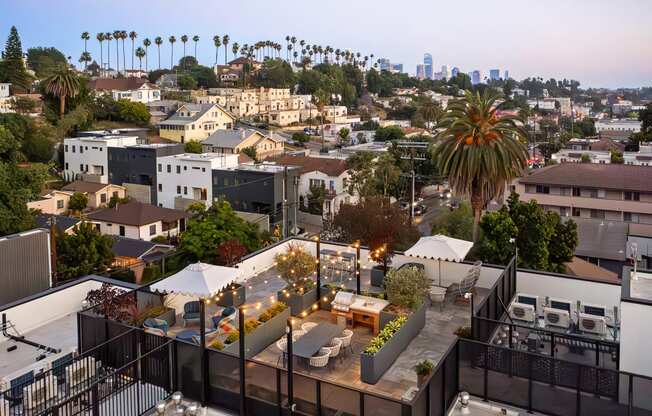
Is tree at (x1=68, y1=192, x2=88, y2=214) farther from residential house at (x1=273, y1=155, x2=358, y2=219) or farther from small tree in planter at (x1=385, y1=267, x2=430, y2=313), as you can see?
small tree in planter at (x1=385, y1=267, x2=430, y2=313)

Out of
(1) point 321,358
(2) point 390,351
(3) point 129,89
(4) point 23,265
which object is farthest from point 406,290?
(3) point 129,89

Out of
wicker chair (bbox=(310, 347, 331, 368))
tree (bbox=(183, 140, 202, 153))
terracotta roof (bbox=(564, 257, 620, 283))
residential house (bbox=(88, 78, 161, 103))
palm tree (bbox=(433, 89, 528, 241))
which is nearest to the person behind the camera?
wicker chair (bbox=(310, 347, 331, 368))

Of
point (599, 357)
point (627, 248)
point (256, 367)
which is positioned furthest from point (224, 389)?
point (627, 248)

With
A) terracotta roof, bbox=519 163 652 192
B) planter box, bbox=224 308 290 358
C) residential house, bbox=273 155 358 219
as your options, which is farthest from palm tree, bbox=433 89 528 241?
residential house, bbox=273 155 358 219

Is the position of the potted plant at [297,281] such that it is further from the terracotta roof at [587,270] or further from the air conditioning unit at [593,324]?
the terracotta roof at [587,270]

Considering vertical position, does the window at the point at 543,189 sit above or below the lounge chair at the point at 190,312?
above

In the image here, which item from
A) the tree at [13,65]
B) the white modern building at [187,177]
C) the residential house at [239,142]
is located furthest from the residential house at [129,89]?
the white modern building at [187,177]
